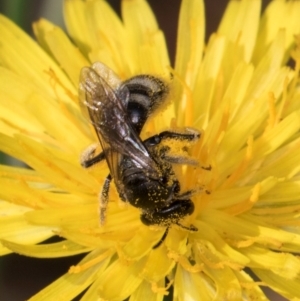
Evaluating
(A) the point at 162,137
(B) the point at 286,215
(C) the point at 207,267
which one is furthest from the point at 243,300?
(A) the point at 162,137

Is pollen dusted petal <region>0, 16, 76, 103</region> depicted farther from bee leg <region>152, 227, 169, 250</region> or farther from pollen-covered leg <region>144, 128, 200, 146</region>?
bee leg <region>152, 227, 169, 250</region>

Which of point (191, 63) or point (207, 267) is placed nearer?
point (207, 267)

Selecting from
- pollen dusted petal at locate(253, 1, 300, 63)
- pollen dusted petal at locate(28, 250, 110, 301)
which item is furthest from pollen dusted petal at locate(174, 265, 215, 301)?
pollen dusted petal at locate(253, 1, 300, 63)

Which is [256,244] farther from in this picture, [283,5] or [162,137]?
[283,5]

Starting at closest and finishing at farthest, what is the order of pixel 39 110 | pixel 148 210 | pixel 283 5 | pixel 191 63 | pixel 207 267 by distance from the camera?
pixel 148 210
pixel 207 267
pixel 39 110
pixel 191 63
pixel 283 5

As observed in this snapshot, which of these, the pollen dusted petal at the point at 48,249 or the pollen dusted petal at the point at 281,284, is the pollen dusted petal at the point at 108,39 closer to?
the pollen dusted petal at the point at 48,249

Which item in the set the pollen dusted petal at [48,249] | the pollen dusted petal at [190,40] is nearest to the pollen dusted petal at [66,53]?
the pollen dusted petal at [190,40]

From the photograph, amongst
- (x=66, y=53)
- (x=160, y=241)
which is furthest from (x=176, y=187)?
(x=66, y=53)
